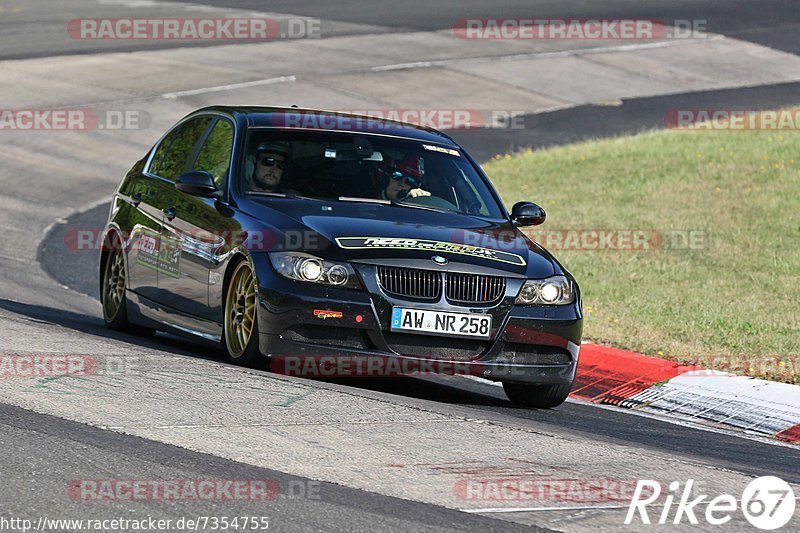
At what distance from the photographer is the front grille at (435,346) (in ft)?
28.0

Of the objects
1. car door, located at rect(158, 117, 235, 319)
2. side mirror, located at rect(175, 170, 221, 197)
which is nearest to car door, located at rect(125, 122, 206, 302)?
car door, located at rect(158, 117, 235, 319)

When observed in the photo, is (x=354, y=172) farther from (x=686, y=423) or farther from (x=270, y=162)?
(x=686, y=423)

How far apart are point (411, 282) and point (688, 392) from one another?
8.14 feet

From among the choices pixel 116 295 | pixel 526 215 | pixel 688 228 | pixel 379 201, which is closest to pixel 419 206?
pixel 379 201

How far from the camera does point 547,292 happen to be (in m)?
8.87

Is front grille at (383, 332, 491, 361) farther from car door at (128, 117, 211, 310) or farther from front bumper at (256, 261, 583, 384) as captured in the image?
car door at (128, 117, 211, 310)

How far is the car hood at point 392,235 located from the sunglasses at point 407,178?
12.9 inches

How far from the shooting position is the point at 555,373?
352 inches

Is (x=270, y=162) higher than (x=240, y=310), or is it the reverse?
(x=270, y=162)

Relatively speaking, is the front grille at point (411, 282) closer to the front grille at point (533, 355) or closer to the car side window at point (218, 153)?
the front grille at point (533, 355)

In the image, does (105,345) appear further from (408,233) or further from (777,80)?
(777,80)

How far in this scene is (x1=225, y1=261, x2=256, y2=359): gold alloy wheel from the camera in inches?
347

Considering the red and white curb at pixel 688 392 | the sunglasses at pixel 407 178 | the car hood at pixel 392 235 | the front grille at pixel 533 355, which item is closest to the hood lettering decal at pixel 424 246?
the car hood at pixel 392 235

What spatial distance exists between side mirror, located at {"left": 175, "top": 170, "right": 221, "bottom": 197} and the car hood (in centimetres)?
29
